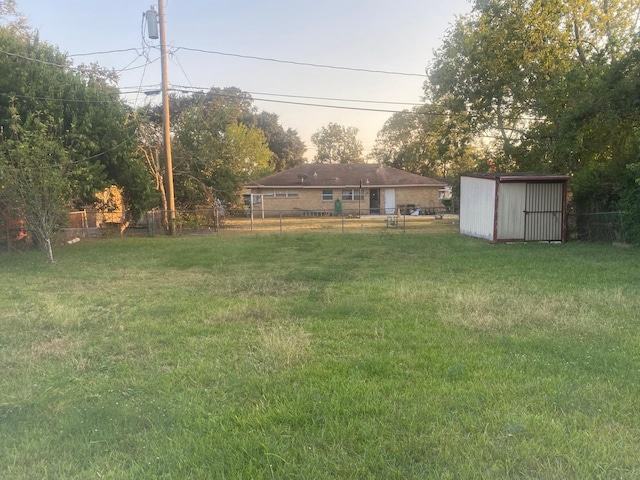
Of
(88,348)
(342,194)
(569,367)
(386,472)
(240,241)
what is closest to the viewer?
(386,472)

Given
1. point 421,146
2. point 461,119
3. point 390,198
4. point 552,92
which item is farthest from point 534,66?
point 421,146

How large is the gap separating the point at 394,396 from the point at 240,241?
1343 cm

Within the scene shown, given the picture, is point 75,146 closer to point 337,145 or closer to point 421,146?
point 421,146

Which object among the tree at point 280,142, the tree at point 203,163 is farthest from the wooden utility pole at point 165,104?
the tree at point 280,142

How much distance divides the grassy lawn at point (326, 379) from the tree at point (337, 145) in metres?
61.2

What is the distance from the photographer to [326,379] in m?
3.86

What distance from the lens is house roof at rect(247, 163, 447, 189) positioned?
33.8 meters

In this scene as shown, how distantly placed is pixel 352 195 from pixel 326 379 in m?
31.1

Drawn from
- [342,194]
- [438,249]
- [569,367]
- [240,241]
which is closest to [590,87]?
[438,249]

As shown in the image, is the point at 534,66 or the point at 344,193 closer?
the point at 534,66

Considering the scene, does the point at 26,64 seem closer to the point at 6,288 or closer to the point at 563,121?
the point at 6,288

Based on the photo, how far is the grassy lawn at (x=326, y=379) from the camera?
2721 mm

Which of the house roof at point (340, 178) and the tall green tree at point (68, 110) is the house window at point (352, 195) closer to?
the house roof at point (340, 178)

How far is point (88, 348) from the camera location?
494cm
